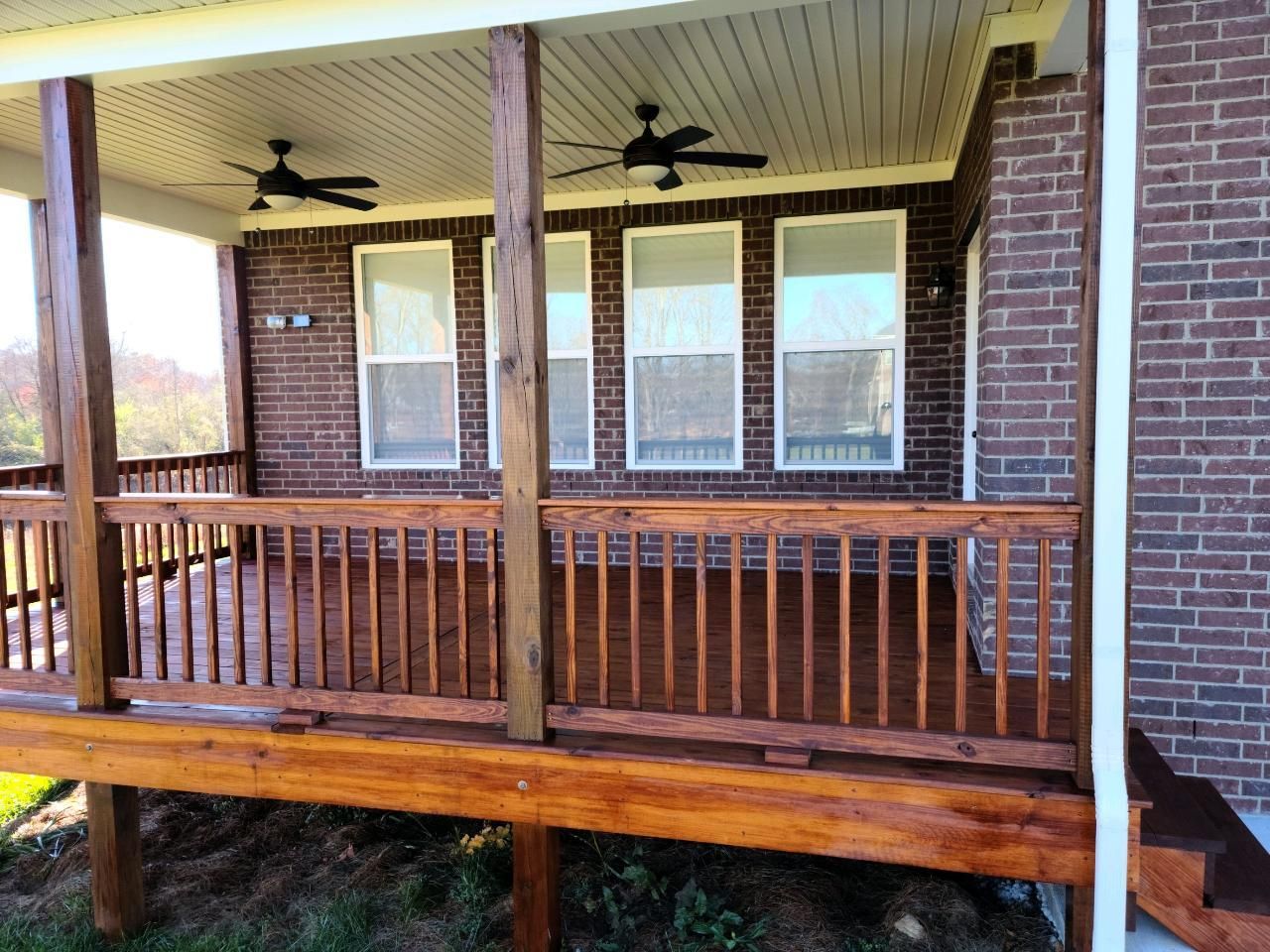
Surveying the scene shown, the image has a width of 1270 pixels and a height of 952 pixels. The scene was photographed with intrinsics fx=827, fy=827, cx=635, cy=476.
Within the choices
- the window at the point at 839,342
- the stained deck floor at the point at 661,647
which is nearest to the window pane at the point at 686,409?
the window at the point at 839,342

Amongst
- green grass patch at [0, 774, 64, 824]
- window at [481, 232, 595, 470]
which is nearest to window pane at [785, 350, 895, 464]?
window at [481, 232, 595, 470]

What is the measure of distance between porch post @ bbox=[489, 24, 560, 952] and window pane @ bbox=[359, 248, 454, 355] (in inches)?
141

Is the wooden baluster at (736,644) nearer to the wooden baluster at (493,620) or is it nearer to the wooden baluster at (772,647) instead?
the wooden baluster at (772,647)

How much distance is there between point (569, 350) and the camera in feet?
19.2

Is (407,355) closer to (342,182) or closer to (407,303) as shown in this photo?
(407,303)

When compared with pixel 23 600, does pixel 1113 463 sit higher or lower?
higher

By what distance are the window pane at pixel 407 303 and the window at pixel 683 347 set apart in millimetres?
1430

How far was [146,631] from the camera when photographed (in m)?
4.24

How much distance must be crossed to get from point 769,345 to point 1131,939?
375 centimetres

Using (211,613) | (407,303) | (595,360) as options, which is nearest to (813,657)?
(211,613)

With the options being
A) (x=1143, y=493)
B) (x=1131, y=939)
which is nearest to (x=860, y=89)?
(x=1143, y=493)

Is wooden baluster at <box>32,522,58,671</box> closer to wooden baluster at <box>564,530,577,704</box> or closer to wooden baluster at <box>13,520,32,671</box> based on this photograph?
wooden baluster at <box>13,520,32,671</box>

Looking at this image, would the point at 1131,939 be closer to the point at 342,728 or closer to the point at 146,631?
the point at 342,728

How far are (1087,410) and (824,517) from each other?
77 cm
